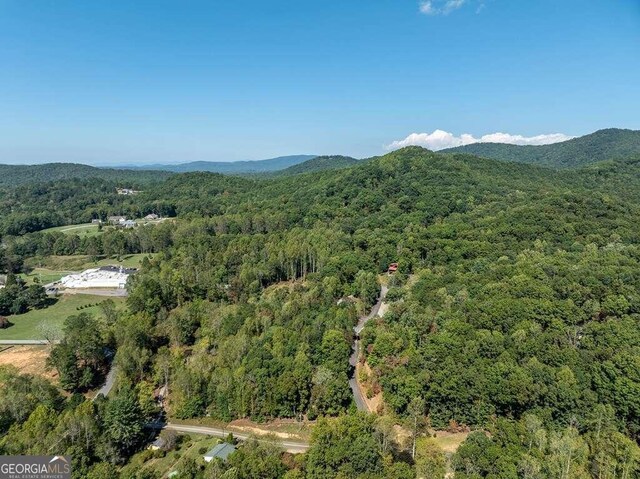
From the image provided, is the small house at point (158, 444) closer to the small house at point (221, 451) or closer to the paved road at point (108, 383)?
the small house at point (221, 451)

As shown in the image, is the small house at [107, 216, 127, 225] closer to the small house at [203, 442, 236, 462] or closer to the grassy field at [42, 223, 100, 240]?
the grassy field at [42, 223, 100, 240]

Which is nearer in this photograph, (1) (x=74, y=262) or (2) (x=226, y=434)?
(2) (x=226, y=434)

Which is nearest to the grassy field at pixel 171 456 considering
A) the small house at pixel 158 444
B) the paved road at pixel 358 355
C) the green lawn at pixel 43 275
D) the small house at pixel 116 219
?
the small house at pixel 158 444

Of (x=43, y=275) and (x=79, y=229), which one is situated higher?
(x=79, y=229)

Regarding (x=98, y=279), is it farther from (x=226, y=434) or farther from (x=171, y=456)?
(x=226, y=434)

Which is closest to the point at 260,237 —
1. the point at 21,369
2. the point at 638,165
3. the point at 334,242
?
the point at 334,242

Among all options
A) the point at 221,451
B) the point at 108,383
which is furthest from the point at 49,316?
the point at 221,451
